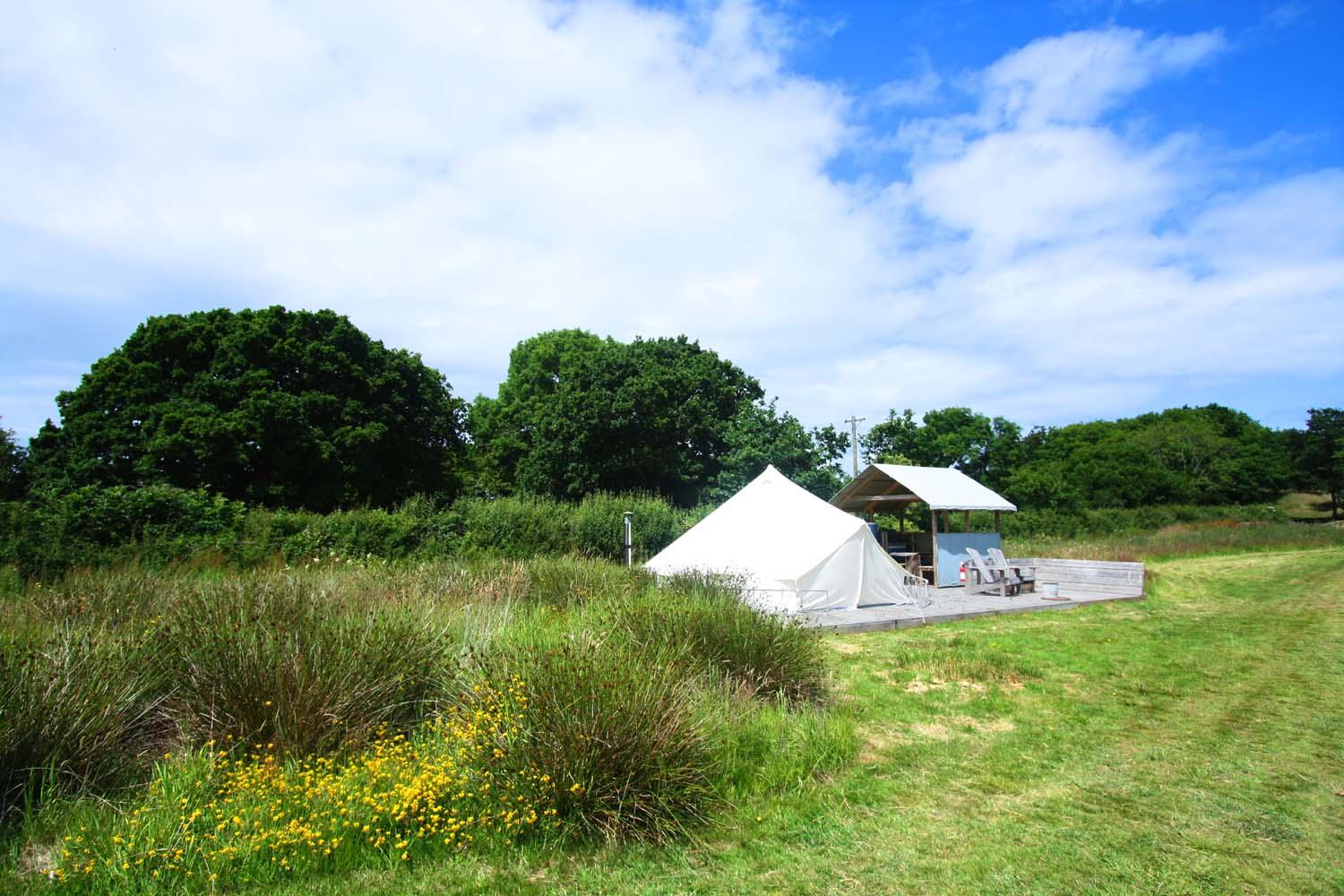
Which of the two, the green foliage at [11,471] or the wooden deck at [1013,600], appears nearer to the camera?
the wooden deck at [1013,600]

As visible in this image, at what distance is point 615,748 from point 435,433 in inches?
1084

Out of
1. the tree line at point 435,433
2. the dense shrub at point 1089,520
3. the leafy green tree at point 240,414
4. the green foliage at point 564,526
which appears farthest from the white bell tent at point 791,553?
the leafy green tree at point 240,414

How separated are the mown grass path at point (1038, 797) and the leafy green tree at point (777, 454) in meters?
16.8

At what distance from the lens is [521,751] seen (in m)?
3.83

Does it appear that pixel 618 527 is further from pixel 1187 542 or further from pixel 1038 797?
pixel 1187 542

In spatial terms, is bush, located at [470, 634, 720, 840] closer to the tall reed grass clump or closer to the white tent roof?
the tall reed grass clump

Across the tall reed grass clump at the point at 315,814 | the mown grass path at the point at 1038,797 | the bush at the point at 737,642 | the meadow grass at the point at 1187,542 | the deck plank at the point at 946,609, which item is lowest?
the mown grass path at the point at 1038,797

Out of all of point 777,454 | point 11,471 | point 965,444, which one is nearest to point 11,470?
point 11,471

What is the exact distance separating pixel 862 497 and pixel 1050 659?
9467 millimetres

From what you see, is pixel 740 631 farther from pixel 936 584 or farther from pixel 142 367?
pixel 142 367

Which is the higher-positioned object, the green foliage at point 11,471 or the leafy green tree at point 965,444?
the leafy green tree at point 965,444

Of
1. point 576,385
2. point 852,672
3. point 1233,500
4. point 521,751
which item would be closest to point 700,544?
point 852,672

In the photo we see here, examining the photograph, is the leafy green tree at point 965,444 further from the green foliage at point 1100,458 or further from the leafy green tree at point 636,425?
the leafy green tree at point 636,425

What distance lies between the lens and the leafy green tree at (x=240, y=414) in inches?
861
